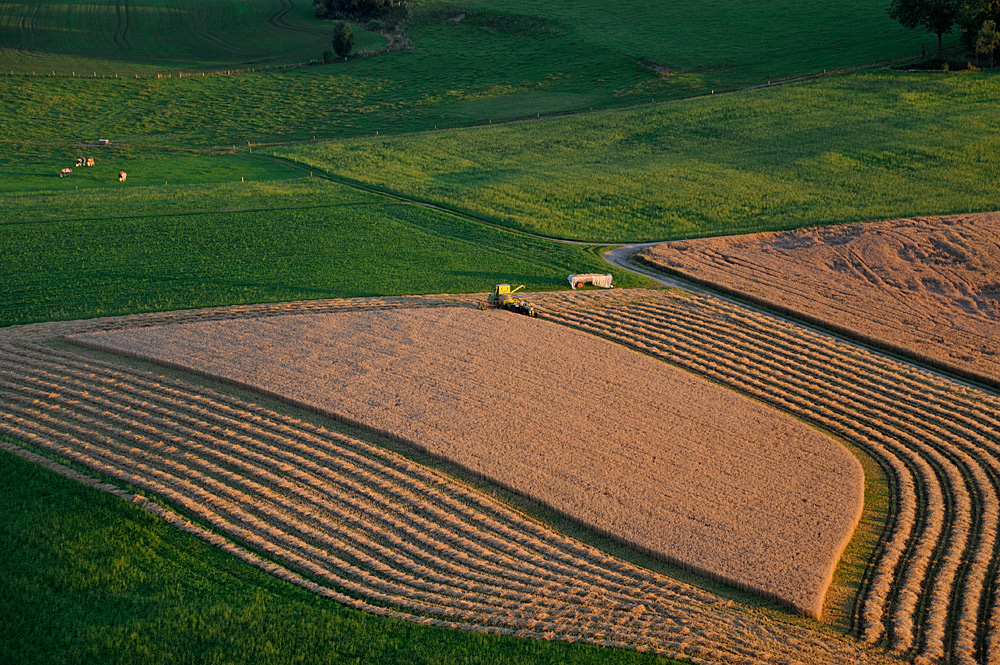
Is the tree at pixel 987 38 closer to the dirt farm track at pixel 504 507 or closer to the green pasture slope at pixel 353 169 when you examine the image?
the green pasture slope at pixel 353 169

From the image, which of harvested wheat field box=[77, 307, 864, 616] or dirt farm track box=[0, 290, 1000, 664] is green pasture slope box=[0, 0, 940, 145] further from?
dirt farm track box=[0, 290, 1000, 664]

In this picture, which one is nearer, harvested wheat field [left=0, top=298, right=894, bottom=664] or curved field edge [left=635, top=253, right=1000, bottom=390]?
harvested wheat field [left=0, top=298, right=894, bottom=664]

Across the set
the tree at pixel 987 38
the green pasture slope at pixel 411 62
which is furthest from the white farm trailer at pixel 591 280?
the tree at pixel 987 38

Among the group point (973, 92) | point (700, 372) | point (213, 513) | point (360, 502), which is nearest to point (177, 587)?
point (213, 513)

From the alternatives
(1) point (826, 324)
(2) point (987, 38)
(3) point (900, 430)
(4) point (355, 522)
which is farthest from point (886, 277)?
(2) point (987, 38)

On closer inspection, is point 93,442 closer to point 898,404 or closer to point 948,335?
point 898,404

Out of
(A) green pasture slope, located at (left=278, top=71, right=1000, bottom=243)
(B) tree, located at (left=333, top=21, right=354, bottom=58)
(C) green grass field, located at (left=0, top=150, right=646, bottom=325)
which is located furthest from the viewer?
(B) tree, located at (left=333, top=21, right=354, bottom=58)

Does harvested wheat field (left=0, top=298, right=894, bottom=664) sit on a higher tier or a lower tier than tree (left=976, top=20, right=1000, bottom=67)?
lower

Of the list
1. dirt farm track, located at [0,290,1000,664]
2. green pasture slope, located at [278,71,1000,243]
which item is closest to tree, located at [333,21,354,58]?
green pasture slope, located at [278,71,1000,243]
